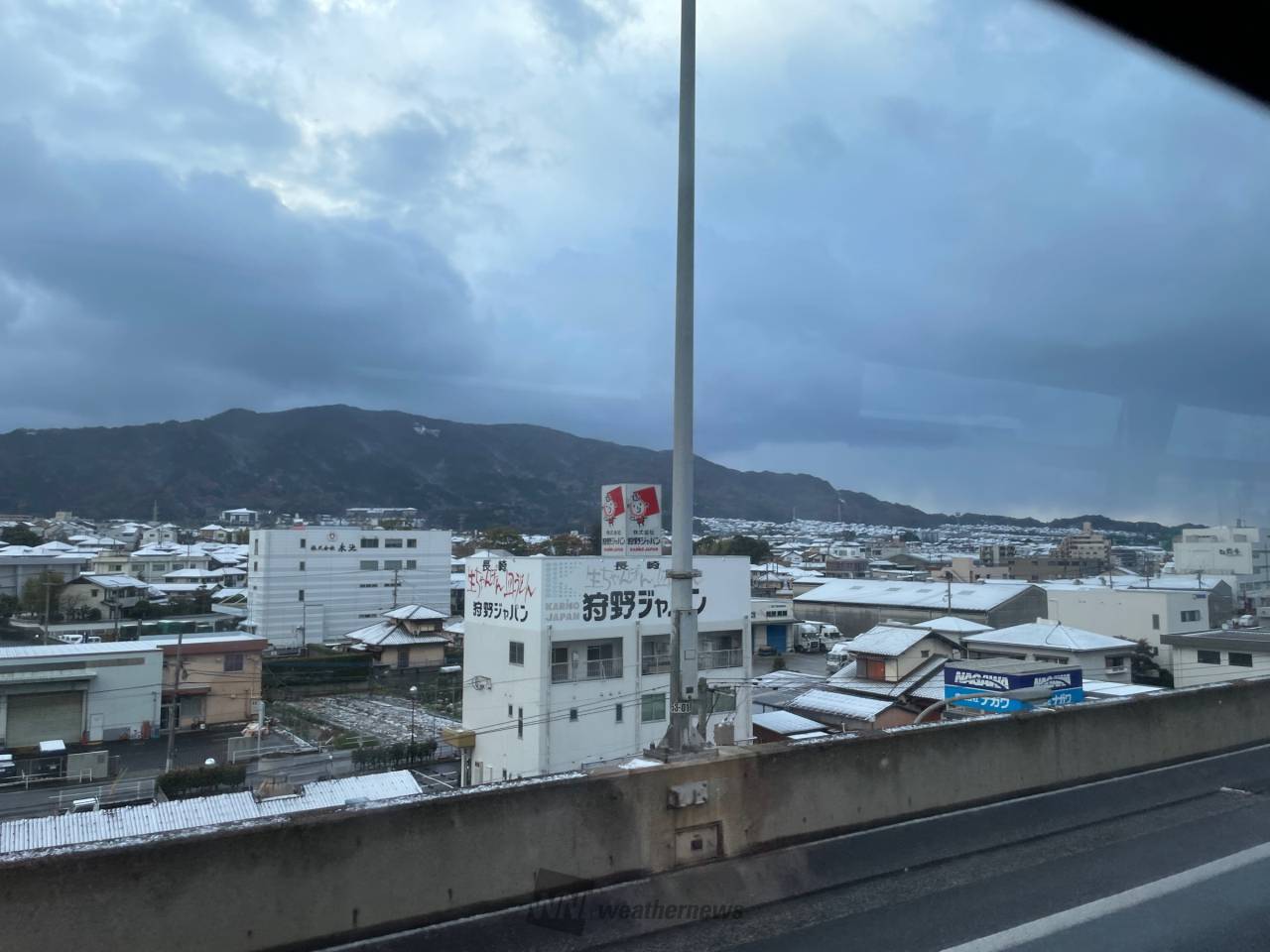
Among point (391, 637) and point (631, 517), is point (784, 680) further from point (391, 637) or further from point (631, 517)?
point (631, 517)

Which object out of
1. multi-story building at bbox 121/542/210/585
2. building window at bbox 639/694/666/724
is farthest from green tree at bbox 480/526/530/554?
building window at bbox 639/694/666/724

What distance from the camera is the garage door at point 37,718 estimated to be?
35.4 metres

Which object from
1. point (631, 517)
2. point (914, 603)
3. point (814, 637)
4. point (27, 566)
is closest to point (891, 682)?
point (914, 603)

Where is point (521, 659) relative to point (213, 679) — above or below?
above

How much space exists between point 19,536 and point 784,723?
87875 millimetres

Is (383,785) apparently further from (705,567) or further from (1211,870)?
(705,567)

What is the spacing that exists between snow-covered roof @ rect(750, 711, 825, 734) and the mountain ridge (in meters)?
56.2

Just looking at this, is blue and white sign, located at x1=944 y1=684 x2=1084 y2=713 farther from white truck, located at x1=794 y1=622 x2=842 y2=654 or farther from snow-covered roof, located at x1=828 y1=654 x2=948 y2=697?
white truck, located at x1=794 y1=622 x2=842 y2=654

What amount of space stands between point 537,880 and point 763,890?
1493 mm

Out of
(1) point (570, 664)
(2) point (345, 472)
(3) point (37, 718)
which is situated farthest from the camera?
(2) point (345, 472)

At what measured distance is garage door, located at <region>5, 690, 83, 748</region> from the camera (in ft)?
116

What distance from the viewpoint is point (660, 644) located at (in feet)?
113

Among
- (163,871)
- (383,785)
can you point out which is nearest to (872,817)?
(163,871)

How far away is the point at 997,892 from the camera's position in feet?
19.4
